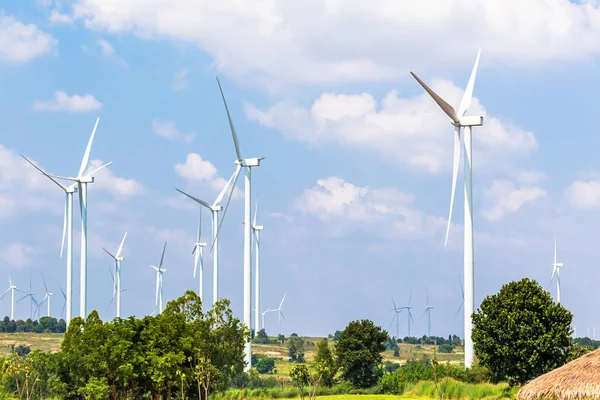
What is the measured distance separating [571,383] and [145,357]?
79.3ft

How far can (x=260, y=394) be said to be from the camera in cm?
6731

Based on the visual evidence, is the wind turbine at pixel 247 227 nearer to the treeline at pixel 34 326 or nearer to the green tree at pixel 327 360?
the green tree at pixel 327 360

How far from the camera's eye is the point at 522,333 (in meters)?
55.4

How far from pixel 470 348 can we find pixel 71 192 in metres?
36.6

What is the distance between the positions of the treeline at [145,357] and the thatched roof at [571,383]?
1729 centimetres

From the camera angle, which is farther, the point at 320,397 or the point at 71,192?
the point at 71,192

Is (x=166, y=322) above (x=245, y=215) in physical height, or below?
below

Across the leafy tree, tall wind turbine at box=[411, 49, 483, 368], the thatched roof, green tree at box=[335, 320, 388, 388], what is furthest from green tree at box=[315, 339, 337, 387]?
the leafy tree

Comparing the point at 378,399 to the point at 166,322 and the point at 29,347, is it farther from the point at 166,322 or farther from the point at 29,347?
the point at 29,347

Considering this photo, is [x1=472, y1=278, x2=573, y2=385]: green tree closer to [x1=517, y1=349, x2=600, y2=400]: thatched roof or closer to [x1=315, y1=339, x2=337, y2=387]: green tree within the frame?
[x1=517, y1=349, x2=600, y2=400]: thatched roof

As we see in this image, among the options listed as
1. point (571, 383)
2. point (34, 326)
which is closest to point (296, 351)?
point (34, 326)

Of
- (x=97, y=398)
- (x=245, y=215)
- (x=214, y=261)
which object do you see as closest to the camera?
(x=97, y=398)

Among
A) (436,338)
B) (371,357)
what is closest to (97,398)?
(371,357)

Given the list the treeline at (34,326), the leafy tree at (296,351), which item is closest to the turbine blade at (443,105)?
the leafy tree at (296,351)
